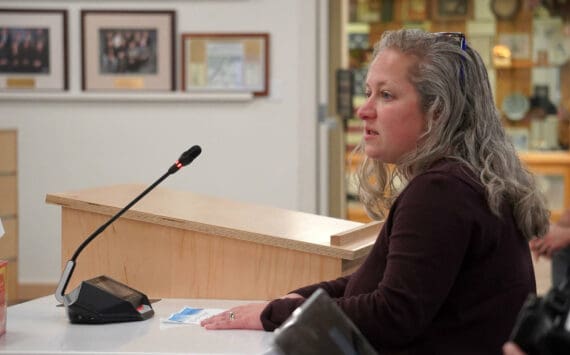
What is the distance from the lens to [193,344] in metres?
2.10

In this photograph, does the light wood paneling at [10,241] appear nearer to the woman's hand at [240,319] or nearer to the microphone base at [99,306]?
the microphone base at [99,306]

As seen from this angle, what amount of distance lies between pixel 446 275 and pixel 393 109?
1.23ft

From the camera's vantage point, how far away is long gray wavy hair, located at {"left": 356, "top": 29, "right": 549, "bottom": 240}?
2.01 metres

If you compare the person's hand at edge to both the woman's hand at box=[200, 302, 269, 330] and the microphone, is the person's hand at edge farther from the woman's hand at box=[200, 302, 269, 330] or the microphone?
the microphone

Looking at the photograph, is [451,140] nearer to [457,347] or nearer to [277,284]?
[457,347]

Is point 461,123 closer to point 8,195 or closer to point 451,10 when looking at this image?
point 8,195

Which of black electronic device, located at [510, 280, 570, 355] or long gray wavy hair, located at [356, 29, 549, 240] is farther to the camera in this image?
long gray wavy hair, located at [356, 29, 549, 240]

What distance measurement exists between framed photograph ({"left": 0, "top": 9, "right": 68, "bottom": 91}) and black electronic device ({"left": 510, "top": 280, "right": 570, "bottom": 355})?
16.6 feet

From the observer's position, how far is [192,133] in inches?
240

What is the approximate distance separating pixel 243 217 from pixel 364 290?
786 mm

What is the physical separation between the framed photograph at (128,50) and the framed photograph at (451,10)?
2958mm

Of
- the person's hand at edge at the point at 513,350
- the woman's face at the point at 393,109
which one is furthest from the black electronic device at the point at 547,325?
the woman's face at the point at 393,109

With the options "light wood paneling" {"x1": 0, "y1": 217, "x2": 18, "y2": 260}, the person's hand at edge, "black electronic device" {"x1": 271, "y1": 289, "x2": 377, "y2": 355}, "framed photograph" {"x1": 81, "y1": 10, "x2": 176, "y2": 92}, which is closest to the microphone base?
"black electronic device" {"x1": 271, "y1": 289, "x2": 377, "y2": 355}

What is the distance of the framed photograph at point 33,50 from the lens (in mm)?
6094
